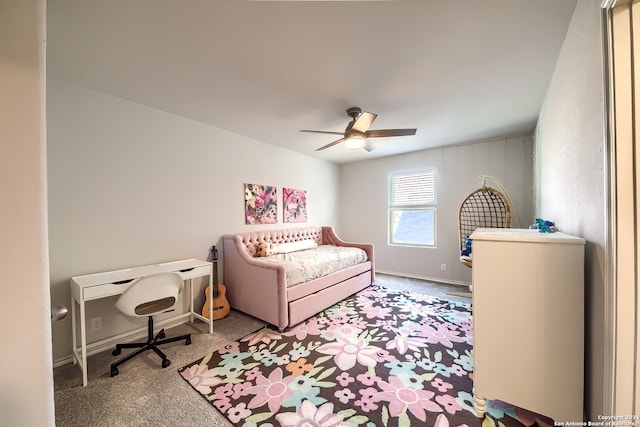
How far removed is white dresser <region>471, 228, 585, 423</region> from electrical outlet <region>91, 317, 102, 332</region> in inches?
122

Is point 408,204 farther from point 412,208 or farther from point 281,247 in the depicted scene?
point 281,247

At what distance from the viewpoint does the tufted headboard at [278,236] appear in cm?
335

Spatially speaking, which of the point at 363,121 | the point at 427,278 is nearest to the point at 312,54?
the point at 363,121

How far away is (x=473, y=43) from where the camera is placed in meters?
1.61

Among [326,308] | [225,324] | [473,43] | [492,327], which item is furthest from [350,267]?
[473,43]

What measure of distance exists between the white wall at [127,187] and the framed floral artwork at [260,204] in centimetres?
9

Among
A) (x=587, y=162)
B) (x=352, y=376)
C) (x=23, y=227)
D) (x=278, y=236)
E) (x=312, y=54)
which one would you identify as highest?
(x=312, y=54)

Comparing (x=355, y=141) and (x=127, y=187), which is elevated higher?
(x=355, y=141)

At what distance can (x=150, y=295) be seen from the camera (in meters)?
1.90

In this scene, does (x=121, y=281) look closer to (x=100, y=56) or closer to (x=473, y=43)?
(x=100, y=56)

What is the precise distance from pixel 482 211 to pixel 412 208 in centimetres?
112

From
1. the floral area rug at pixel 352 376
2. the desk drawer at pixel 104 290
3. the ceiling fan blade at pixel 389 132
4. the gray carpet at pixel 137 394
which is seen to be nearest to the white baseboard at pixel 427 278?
the floral area rug at pixel 352 376

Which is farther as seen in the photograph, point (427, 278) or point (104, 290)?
point (427, 278)

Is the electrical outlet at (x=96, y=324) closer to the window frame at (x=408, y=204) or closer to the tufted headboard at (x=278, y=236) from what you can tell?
the tufted headboard at (x=278, y=236)
